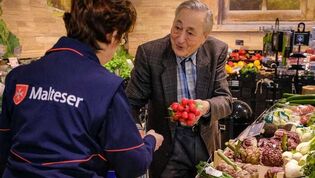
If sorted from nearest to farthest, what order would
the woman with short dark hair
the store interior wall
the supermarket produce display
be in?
the woman with short dark hair, the supermarket produce display, the store interior wall

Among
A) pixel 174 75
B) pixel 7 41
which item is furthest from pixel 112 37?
pixel 7 41

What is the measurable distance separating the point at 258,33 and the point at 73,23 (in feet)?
26.4

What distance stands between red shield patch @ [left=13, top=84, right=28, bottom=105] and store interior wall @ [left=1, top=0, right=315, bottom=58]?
3194mm

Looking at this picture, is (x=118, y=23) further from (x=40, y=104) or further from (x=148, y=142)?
(x=148, y=142)

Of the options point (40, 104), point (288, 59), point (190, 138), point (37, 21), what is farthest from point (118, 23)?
point (288, 59)

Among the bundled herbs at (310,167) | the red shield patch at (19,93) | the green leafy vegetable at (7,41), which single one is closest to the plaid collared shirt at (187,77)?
the bundled herbs at (310,167)

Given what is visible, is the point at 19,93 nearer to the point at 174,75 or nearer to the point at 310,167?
the point at 174,75

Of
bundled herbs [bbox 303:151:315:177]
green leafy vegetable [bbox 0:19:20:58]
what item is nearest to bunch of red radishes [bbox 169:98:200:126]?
bundled herbs [bbox 303:151:315:177]

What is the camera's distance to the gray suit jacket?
2.53 m

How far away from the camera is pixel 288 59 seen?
18.2ft

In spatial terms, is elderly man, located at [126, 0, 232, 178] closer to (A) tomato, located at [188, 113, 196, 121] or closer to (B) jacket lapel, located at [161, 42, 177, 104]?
(B) jacket lapel, located at [161, 42, 177, 104]

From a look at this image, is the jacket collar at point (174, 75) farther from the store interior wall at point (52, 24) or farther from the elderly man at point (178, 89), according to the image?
the store interior wall at point (52, 24)

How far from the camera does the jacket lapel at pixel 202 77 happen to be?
2.55 meters

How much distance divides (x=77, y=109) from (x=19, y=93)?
27cm
